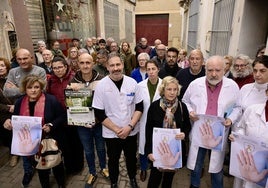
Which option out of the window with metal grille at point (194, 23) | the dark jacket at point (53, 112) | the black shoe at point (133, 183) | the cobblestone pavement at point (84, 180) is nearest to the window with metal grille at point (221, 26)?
the cobblestone pavement at point (84, 180)

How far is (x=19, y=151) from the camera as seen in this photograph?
2.46m

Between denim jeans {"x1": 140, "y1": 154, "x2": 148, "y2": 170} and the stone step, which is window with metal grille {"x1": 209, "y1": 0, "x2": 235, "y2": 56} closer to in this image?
denim jeans {"x1": 140, "y1": 154, "x2": 148, "y2": 170}

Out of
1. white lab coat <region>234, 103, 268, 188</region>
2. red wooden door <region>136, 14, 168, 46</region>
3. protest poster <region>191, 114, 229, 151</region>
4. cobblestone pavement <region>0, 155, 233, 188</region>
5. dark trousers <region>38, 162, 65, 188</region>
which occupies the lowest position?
cobblestone pavement <region>0, 155, 233, 188</region>

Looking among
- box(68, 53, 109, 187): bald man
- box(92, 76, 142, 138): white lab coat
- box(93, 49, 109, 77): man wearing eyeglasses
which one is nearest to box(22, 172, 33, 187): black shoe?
box(68, 53, 109, 187): bald man

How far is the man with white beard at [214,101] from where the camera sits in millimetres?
2305

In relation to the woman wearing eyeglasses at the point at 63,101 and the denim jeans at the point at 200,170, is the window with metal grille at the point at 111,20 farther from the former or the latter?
the denim jeans at the point at 200,170

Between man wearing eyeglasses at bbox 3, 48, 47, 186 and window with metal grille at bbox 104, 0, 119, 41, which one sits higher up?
window with metal grille at bbox 104, 0, 119, 41

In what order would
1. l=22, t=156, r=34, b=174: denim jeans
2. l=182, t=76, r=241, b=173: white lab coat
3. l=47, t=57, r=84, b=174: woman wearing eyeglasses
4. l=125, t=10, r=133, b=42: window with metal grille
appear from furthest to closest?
l=125, t=10, r=133, b=42: window with metal grille, l=22, t=156, r=34, b=174: denim jeans, l=47, t=57, r=84, b=174: woman wearing eyeglasses, l=182, t=76, r=241, b=173: white lab coat

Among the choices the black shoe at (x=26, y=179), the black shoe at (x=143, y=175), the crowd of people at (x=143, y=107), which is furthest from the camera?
the black shoe at (x=143, y=175)

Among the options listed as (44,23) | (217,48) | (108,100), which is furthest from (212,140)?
(44,23)

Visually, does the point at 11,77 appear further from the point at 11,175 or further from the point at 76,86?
the point at 11,175

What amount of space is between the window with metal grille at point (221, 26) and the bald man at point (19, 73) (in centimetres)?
496

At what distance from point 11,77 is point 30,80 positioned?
2.95 feet

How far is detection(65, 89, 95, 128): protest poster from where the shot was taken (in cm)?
252
